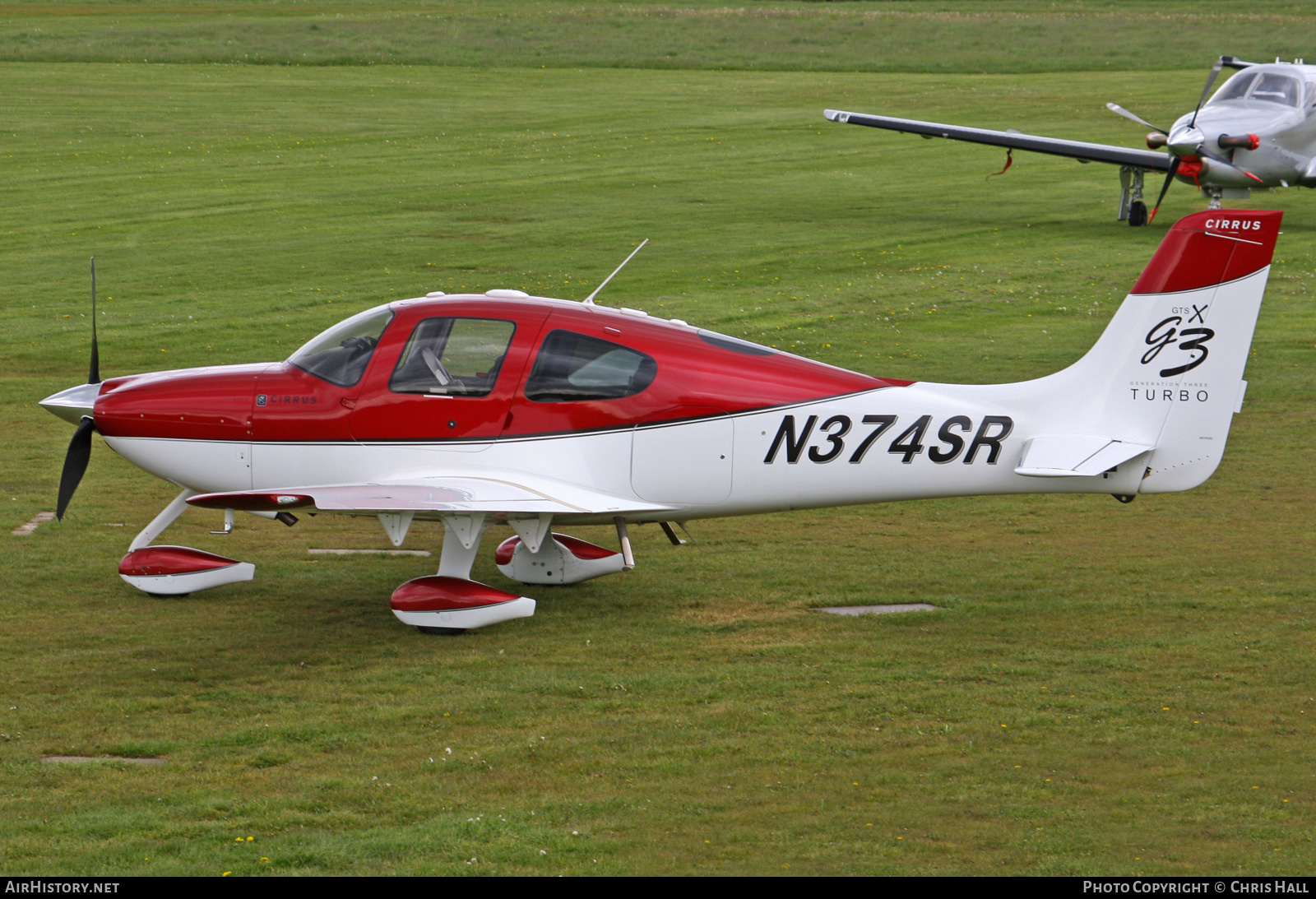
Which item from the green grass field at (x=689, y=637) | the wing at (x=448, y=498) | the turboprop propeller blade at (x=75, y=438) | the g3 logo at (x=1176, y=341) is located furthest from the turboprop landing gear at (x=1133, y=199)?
the turboprop propeller blade at (x=75, y=438)

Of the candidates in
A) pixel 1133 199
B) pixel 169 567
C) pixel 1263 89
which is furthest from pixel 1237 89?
pixel 169 567

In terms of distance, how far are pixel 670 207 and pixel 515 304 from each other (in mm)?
24226

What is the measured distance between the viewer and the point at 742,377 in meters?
11.8

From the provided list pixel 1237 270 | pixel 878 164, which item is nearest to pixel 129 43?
pixel 878 164

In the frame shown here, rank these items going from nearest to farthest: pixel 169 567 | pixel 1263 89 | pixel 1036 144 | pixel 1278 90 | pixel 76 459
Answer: pixel 76 459
pixel 169 567
pixel 1278 90
pixel 1263 89
pixel 1036 144

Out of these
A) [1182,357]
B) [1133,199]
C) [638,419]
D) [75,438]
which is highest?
[1182,357]

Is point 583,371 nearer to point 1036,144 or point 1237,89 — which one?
point 1036,144

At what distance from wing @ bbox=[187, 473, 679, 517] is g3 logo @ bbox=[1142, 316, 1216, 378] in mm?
3981

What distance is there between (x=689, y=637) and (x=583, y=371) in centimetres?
230

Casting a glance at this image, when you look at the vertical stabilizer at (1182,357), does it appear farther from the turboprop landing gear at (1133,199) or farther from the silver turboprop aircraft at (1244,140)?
the turboprop landing gear at (1133,199)

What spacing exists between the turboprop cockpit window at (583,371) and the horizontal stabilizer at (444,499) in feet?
2.44

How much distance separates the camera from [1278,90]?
32.9m

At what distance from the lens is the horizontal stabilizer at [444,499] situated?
34.6ft
